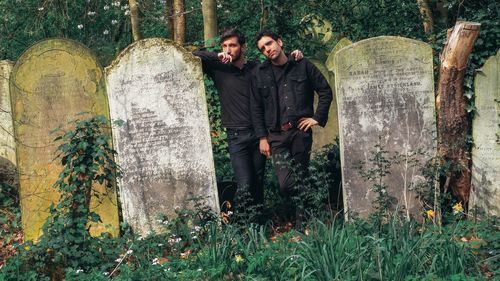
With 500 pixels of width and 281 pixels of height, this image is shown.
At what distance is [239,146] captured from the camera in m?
8.02

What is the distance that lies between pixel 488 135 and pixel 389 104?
936 mm

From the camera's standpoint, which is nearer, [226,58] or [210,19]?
[226,58]

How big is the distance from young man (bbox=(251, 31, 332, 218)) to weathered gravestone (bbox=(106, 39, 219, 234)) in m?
0.55

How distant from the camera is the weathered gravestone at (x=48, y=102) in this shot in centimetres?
842

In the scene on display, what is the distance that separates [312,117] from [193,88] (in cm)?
112

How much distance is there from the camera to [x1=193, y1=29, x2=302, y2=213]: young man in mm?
7988

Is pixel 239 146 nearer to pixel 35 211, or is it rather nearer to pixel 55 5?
pixel 35 211

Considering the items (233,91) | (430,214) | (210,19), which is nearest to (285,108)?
(233,91)

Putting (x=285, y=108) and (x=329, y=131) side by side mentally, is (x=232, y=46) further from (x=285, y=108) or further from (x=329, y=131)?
Result: (x=329, y=131)

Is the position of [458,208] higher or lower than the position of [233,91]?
lower

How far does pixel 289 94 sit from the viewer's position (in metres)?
7.91

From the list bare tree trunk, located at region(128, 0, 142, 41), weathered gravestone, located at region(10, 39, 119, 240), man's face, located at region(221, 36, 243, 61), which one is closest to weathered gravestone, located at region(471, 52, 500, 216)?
man's face, located at region(221, 36, 243, 61)

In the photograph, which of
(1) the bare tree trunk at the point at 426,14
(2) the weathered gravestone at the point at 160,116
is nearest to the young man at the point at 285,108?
(2) the weathered gravestone at the point at 160,116

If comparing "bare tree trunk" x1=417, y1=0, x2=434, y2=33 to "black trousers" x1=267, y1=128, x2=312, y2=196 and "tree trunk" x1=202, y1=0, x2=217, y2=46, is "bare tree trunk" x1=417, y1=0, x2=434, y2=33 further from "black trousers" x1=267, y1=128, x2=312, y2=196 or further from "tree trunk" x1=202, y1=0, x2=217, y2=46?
"black trousers" x1=267, y1=128, x2=312, y2=196
